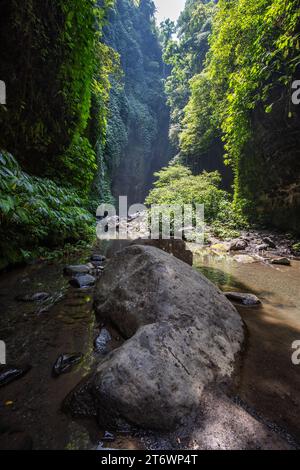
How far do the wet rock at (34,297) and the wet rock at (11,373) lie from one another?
1.11 m

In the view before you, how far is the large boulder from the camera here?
1.21 m

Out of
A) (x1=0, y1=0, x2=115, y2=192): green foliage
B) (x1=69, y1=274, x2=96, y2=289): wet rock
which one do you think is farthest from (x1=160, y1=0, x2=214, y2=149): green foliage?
(x1=69, y1=274, x2=96, y2=289): wet rock

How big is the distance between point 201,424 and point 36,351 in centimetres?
126

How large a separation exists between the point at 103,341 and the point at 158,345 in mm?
696

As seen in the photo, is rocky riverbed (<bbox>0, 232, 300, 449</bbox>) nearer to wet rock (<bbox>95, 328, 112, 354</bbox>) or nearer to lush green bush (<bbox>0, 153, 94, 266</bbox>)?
wet rock (<bbox>95, 328, 112, 354</bbox>)

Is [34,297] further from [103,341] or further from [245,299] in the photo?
[245,299]

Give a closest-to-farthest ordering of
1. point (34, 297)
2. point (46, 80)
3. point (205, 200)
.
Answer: point (34, 297) → point (46, 80) → point (205, 200)

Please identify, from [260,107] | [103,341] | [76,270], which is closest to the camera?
[103,341]

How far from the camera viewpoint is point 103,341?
6.42 feet

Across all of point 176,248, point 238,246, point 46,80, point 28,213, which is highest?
point 46,80

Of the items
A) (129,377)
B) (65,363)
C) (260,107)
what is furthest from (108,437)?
(260,107)

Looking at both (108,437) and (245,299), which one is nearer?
(108,437)

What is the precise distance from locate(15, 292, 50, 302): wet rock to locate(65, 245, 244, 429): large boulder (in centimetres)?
70

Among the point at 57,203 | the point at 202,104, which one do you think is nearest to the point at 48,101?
the point at 57,203
